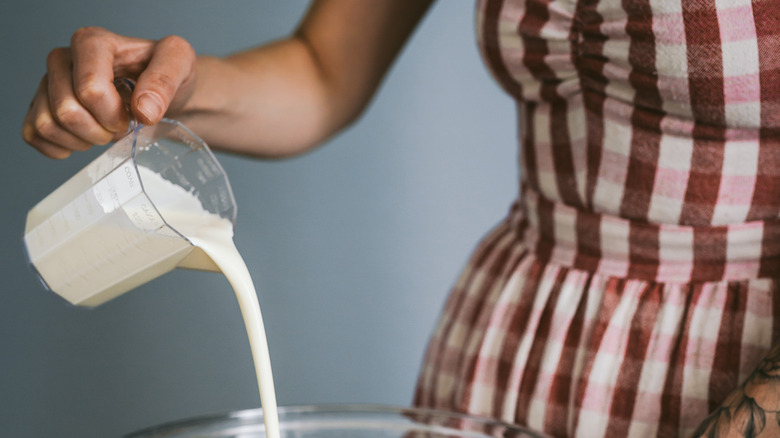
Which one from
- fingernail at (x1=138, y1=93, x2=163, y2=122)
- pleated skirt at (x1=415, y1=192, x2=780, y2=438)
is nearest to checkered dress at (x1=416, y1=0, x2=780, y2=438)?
pleated skirt at (x1=415, y1=192, x2=780, y2=438)

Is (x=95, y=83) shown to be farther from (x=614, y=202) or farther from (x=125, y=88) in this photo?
(x=614, y=202)

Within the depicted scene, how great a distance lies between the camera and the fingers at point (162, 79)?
0.53 metres

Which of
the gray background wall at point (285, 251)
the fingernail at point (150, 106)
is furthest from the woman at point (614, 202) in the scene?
the gray background wall at point (285, 251)

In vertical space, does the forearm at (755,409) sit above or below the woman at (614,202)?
below

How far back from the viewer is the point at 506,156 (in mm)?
1880

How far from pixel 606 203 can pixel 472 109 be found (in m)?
1.18

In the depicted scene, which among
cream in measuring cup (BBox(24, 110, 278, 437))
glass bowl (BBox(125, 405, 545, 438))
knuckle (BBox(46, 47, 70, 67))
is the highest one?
knuckle (BBox(46, 47, 70, 67))

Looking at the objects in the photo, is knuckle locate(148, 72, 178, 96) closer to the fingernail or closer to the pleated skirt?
the fingernail

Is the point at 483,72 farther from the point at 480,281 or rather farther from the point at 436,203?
the point at 480,281

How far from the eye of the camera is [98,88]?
55 cm

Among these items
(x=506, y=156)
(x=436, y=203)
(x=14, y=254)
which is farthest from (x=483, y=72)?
(x=14, y=254)

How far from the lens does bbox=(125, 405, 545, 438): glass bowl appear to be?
2.07 feet

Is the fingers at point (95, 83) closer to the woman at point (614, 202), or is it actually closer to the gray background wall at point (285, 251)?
the woman at point (614, 202)

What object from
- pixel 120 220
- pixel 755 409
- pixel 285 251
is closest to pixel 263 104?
pixel 120 220
